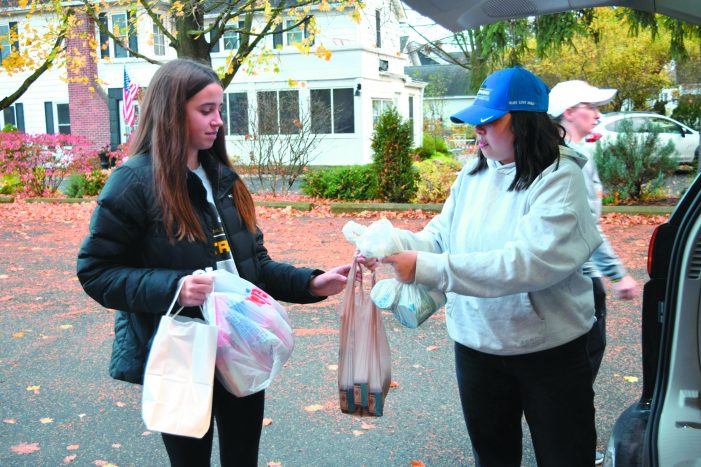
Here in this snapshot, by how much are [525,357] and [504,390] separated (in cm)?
21

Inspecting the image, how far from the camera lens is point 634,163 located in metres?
12.4

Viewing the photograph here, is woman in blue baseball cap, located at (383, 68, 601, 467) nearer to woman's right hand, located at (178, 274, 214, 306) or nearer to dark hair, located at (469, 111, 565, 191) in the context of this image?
dark hair, located at (469, 111, 565, 191)

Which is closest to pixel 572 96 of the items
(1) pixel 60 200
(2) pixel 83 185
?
(1) pixel 60 200

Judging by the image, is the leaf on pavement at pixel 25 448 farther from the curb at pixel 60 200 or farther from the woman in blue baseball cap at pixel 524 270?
the curb at pixel 60 200

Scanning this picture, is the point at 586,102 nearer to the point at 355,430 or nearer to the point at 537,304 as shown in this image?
the point at 537,304

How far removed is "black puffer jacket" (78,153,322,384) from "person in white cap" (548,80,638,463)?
5.13 ft

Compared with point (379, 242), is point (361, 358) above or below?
below

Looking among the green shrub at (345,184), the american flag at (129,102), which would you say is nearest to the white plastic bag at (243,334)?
the green shrub at (345,184)

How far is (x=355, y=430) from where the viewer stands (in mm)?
4207

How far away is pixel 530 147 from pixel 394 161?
36.5ft

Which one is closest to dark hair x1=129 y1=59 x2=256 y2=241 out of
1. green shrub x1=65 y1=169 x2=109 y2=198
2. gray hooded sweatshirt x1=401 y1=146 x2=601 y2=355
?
gray hooded sweatshirt x1=401 y1=146 x2=601 y2=355

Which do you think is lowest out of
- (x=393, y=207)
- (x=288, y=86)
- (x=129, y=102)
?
(x=393, y=207)

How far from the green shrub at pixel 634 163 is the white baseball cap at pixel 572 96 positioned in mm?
9555

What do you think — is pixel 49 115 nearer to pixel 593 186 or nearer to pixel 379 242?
pixel 593 186
